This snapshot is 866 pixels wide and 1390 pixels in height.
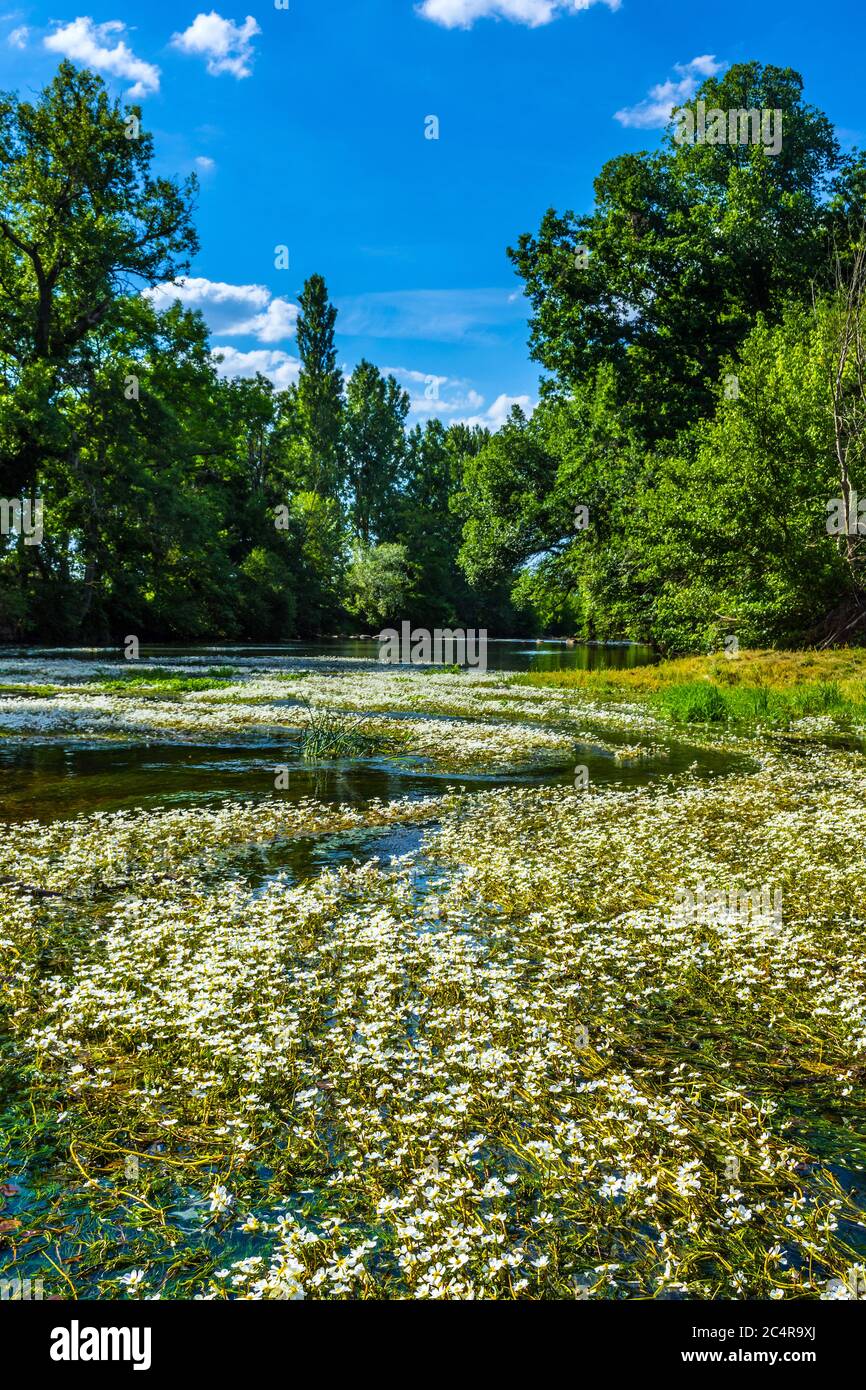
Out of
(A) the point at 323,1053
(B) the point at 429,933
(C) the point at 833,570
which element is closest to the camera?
(A) the point at 323,1053

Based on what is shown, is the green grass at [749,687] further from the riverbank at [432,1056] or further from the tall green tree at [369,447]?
the tall green tree at [369,447]

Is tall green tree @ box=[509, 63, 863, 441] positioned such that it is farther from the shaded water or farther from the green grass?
the shaded water

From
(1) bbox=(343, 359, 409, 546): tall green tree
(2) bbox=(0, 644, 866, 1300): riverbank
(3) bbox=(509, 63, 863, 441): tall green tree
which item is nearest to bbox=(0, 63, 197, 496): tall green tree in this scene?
(3) bbox=(509, 63, 863, 441): tall green tree

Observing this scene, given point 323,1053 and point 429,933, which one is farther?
point 429,933

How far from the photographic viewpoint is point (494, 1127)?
4777 mm

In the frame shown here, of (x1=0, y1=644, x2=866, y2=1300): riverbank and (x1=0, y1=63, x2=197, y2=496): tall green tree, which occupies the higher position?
(x1=0, y1=63, x2=197, y2=496): tall green tree

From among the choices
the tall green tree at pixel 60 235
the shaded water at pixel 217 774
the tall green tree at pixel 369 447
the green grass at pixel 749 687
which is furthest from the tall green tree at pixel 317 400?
the shaded water at pixel 217 774

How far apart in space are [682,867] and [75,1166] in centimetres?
775

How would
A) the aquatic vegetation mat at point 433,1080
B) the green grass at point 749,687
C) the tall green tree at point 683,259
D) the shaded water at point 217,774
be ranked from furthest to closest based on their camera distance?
the tall green tree at point 683,259
the green grass at point 749,687
the shaded water at point 217,774
the aquatic vegetation mat at point 433,1080

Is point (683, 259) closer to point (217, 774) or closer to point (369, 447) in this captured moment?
point (217, 774)

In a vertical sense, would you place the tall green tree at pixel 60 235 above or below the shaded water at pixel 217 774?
above

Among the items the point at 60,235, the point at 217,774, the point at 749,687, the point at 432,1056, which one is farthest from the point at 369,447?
the point at 432,1056
